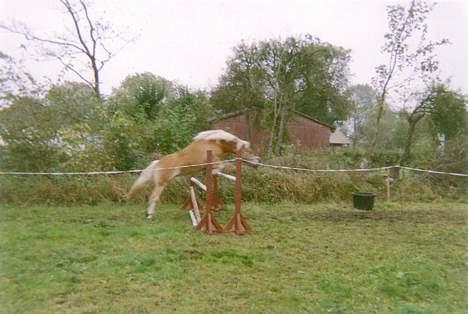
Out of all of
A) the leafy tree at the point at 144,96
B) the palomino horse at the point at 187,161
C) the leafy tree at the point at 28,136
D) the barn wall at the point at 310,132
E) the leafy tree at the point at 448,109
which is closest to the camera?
the palomino horse at the point at 187,161

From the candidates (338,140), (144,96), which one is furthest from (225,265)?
(338,140)

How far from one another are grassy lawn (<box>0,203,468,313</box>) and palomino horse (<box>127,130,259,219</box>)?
0.54m

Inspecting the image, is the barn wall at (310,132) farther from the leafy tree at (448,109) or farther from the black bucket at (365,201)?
the black bucket at (365,201)

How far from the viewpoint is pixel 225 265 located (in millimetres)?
3148

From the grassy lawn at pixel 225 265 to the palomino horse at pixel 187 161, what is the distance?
0.54 metres

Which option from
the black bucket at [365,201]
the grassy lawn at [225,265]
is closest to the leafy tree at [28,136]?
the grassy lawn at [225,265]

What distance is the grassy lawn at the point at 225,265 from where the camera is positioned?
93.7 inches

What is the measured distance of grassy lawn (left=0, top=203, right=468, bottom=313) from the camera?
93.7 inches

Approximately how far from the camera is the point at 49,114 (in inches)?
251

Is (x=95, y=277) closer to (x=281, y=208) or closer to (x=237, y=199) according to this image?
(x=237, y=199)

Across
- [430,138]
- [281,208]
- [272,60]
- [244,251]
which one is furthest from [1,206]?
[430,138]

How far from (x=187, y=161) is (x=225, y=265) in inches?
78.1

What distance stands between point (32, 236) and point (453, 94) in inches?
516

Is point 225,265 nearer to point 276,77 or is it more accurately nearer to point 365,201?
point 365,201
